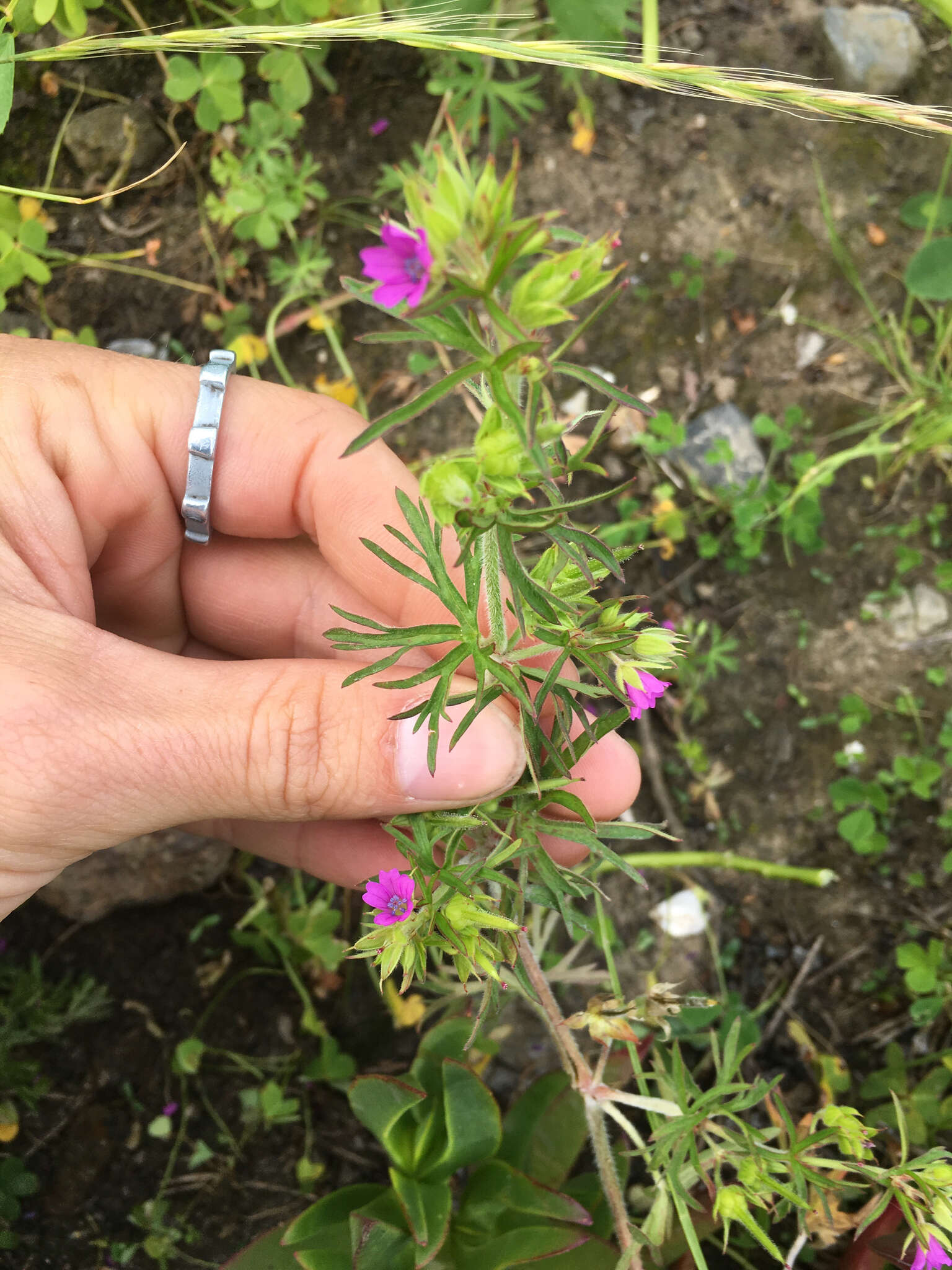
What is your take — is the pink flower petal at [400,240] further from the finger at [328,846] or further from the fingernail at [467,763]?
the finger at [328,846]

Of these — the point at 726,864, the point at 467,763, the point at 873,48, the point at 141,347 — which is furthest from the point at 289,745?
the point at 873,48

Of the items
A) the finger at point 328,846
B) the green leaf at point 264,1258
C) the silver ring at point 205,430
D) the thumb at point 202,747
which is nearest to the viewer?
the thumb at point 202,747

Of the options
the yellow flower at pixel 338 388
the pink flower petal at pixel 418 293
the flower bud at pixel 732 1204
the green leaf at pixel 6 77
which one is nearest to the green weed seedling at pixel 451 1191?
the flower bud at pixel 732 1204

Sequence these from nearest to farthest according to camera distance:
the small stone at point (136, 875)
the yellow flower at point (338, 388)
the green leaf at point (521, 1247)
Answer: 1. the green leaf at point (521, 1247)
2. the small stone at point (136, 875)
3. the yellow flower at point (338, 388)

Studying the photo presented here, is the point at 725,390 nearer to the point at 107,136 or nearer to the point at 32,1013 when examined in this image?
the point at 107,136

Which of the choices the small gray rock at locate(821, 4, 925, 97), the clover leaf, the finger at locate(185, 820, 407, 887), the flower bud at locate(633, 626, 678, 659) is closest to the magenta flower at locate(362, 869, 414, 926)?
the flower bud at locate(633, 626, 678, 659)
